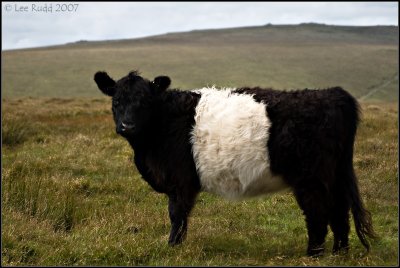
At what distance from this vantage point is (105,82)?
709 centimetres

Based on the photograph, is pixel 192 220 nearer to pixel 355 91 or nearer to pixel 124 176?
pixel 124 176

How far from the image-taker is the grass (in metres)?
5.91

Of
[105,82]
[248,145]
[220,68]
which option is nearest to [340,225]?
[248,145]

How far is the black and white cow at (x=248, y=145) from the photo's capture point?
5785 mm

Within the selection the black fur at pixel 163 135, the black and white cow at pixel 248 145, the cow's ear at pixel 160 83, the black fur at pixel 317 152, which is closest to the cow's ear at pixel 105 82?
the black and white cow at pixel 248 145

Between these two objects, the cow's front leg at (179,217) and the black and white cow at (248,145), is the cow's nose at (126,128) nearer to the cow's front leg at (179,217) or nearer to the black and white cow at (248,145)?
the black and white cow at (248,145)

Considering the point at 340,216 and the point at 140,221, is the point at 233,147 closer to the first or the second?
the point at 340,216

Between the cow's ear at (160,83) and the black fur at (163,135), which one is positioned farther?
the cow's ear at (160,83)

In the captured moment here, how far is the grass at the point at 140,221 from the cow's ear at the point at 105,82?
1.82 meters

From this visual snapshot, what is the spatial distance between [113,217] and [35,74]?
6005cm

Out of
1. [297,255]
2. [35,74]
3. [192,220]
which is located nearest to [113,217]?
[192,220]

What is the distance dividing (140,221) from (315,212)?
2798 mm

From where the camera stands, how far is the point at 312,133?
5.75 m

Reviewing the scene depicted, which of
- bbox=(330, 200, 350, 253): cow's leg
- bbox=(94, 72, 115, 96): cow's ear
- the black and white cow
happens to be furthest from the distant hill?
bbox=(330, 200, 350, 253): cow's leg
